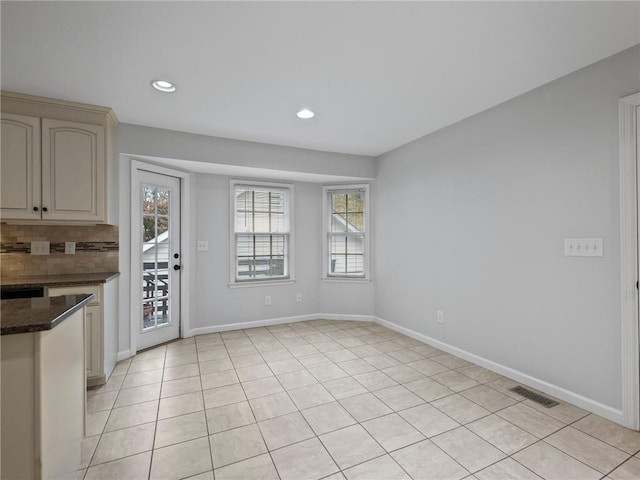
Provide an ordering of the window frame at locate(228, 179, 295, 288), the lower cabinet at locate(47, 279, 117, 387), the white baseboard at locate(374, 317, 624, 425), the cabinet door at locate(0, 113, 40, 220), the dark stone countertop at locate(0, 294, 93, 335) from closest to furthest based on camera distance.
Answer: the dark stone countertop at locate(0, 294, 93, 335) → the white baseboard at locate(374, 317, 624, 425) → the cabinet door at locate(0, 113, 40, 220) → the lower cabinet at locate(47, 279, 117, 387) → the window frame at locate(228, 179, 295, 288)

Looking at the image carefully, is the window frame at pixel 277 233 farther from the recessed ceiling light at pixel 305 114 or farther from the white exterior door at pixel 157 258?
the recessed ceiling light at pixel 305 114

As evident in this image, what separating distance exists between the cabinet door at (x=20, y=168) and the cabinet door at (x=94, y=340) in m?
0.94

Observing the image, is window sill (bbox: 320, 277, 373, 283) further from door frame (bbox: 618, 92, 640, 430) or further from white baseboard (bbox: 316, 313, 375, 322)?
door frame (bbox: 618, 92, 640, 430)

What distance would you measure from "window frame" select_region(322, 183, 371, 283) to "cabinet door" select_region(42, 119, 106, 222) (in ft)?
9.49

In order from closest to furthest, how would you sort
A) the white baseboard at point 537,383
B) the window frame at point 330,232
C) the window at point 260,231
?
the white baseboard at point 537,383
the window at point 260,231
the window frame at point 330,232

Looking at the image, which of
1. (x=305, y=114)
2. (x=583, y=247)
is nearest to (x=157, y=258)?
(x=305, y=114)

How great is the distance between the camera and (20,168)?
2557 mm

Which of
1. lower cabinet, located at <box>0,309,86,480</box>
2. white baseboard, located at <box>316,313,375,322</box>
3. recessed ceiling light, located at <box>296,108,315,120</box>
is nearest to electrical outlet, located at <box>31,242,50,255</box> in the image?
lower cabinet, located at <box>0,309,86,480</box>

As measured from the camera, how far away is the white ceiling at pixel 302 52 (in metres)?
1.68

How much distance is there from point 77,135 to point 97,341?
1833mm

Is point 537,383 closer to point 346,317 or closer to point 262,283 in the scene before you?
point 346,317

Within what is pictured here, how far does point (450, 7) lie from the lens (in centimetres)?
164

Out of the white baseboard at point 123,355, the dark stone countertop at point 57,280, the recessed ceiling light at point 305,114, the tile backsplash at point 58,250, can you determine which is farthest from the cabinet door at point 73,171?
the recessed ceiling light at point 305,114

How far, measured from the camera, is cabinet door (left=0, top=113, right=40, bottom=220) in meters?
2.51
